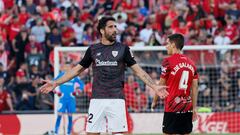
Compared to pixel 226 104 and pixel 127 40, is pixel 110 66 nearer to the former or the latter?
pixel 226 104

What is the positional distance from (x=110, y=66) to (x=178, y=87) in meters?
1.28

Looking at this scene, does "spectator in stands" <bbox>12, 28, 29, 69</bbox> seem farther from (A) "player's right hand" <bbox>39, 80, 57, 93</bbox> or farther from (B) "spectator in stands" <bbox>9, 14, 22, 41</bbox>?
(A) "player's right hand" <bbox>39, 80, 57, 93</bbox>

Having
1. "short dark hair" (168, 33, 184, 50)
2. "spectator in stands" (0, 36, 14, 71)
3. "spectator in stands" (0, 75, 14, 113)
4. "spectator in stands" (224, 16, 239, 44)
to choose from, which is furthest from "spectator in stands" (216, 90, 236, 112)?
"short dark hair" (168, 33, 184, 50)

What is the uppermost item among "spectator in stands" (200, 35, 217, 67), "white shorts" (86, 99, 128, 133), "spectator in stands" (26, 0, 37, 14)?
"spectator in stands" (26, 0, 37, 14)

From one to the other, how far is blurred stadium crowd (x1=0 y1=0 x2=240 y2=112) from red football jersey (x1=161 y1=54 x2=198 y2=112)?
8248 mm

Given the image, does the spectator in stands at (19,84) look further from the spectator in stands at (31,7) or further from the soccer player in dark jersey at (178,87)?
the soccer player in dark jersey at (178,87)

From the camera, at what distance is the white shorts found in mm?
11094

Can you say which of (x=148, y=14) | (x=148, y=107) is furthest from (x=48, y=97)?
(x=148, y=14)

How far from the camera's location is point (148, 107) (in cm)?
2028

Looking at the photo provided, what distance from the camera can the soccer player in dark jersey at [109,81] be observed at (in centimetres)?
1109

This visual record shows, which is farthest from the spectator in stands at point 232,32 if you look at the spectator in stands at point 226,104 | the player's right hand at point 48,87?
the player's right hand at point 48,87

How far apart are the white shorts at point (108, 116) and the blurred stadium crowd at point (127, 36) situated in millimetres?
9071

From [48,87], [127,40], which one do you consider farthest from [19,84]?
[48,87]

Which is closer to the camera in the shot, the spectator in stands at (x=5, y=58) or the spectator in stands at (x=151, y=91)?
the spectator in stands at (x=151, y=91)
